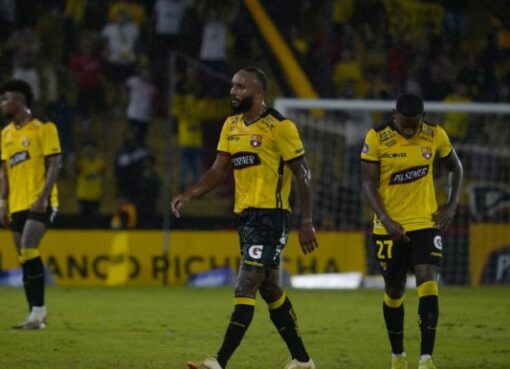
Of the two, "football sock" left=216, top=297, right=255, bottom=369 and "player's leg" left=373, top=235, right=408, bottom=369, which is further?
"player's leg" left=373, top=235, right=408, bottom=369

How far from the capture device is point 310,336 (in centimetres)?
1211

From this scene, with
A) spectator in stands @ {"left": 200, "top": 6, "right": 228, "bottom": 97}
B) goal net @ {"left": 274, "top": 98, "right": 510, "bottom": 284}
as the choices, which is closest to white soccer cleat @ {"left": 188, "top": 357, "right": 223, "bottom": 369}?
goal net @ {"left": 274, "top": 98, "right": 510, "bottom": 284}

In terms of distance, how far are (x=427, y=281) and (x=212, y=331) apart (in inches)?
145

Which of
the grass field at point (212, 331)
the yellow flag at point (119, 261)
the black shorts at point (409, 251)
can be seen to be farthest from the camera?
the yellow flag at point (119, 261)

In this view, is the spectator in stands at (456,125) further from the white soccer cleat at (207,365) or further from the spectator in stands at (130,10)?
the white soccer cleat at (207,365)

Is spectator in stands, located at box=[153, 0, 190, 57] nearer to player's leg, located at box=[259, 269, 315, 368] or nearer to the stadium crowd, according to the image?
the stadium crowd

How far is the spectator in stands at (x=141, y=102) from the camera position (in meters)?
22.2

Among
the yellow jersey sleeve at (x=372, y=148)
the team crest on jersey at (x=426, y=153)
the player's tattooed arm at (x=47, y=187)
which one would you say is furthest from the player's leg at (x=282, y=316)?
the player's tattooed arm at (x=47, y=187)

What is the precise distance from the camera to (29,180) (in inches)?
495

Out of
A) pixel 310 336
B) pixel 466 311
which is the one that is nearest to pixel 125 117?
pixel 466 311

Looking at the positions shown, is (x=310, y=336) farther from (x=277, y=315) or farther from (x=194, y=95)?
(x=194, y=95)

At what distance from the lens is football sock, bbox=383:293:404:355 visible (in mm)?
9414

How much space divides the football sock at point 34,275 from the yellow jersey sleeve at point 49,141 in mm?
994

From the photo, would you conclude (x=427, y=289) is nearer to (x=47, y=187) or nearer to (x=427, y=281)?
(x=427, y=281)
